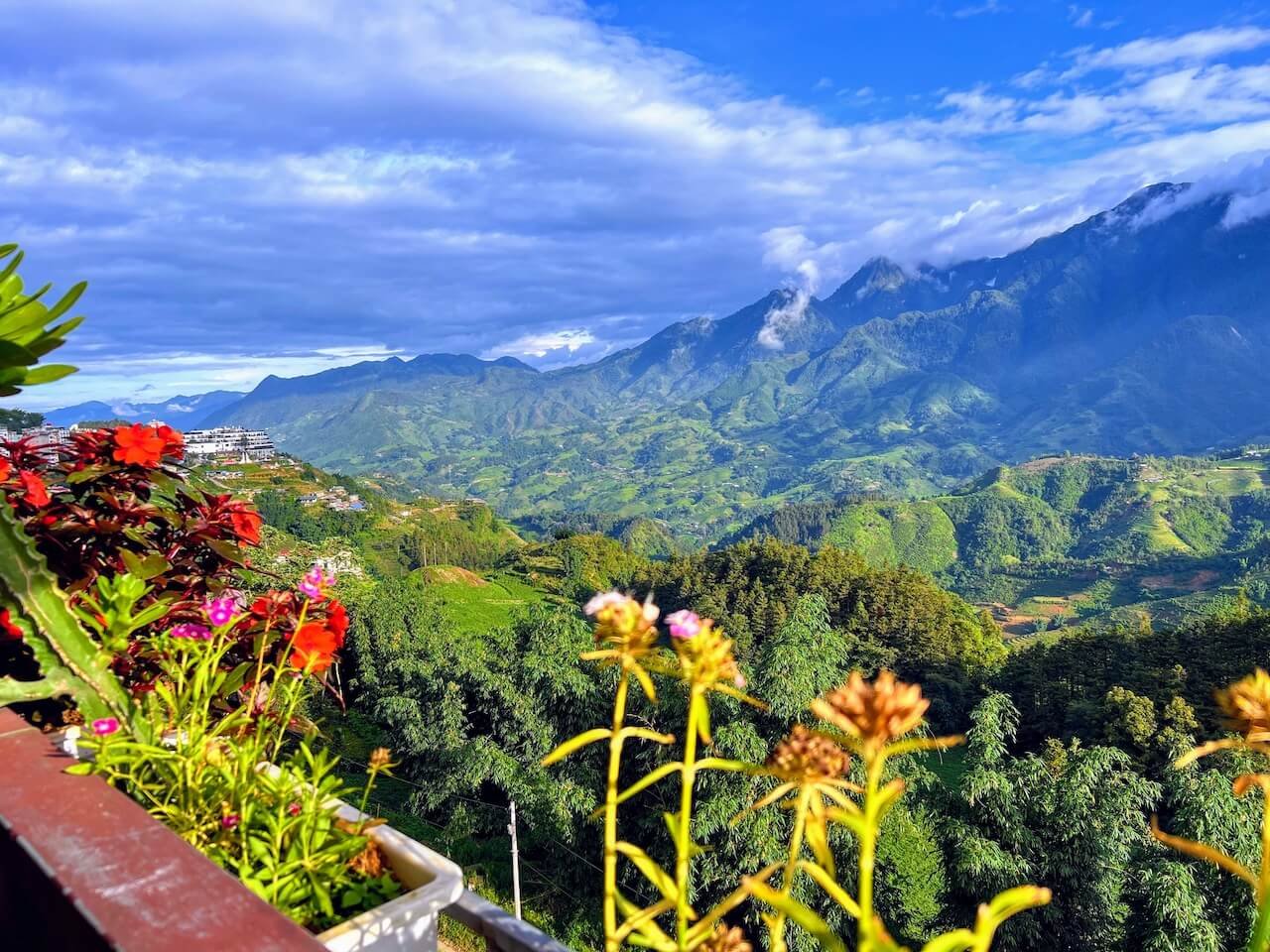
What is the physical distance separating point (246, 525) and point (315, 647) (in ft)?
2.16

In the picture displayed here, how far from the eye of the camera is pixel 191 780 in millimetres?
1303

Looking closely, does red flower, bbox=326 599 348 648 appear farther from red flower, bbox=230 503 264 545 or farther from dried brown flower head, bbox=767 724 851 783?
dried brown flower head, bbox=767 724 851 783

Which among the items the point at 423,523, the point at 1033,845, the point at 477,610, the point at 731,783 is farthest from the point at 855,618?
the point at 423,523

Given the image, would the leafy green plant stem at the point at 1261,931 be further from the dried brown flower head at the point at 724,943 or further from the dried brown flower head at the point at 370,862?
the dried brown flower head at the point at 370,862

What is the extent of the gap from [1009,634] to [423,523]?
4979 centimetres

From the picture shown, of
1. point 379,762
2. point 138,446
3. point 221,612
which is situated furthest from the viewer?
point 138,446

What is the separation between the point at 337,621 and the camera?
1.77 m

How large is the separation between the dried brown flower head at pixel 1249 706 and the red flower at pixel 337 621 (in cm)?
155

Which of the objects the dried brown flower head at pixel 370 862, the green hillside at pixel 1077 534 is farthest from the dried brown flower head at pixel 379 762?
the green hillside at pixel 1077 534

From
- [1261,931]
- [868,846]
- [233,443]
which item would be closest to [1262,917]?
[1261,931]

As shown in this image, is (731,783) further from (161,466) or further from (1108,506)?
(1108,506)

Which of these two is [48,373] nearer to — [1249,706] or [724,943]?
[724,943]

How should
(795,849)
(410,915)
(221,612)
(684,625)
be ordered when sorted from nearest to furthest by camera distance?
(795,849)
(684,625)
(410,915)
(221,612)

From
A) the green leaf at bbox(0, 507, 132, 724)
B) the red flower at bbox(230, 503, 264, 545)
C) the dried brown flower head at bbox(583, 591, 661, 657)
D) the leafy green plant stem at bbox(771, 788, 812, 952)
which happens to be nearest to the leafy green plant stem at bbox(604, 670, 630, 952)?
the dried brown flower head at bbox(583, 591, 661, 657)
